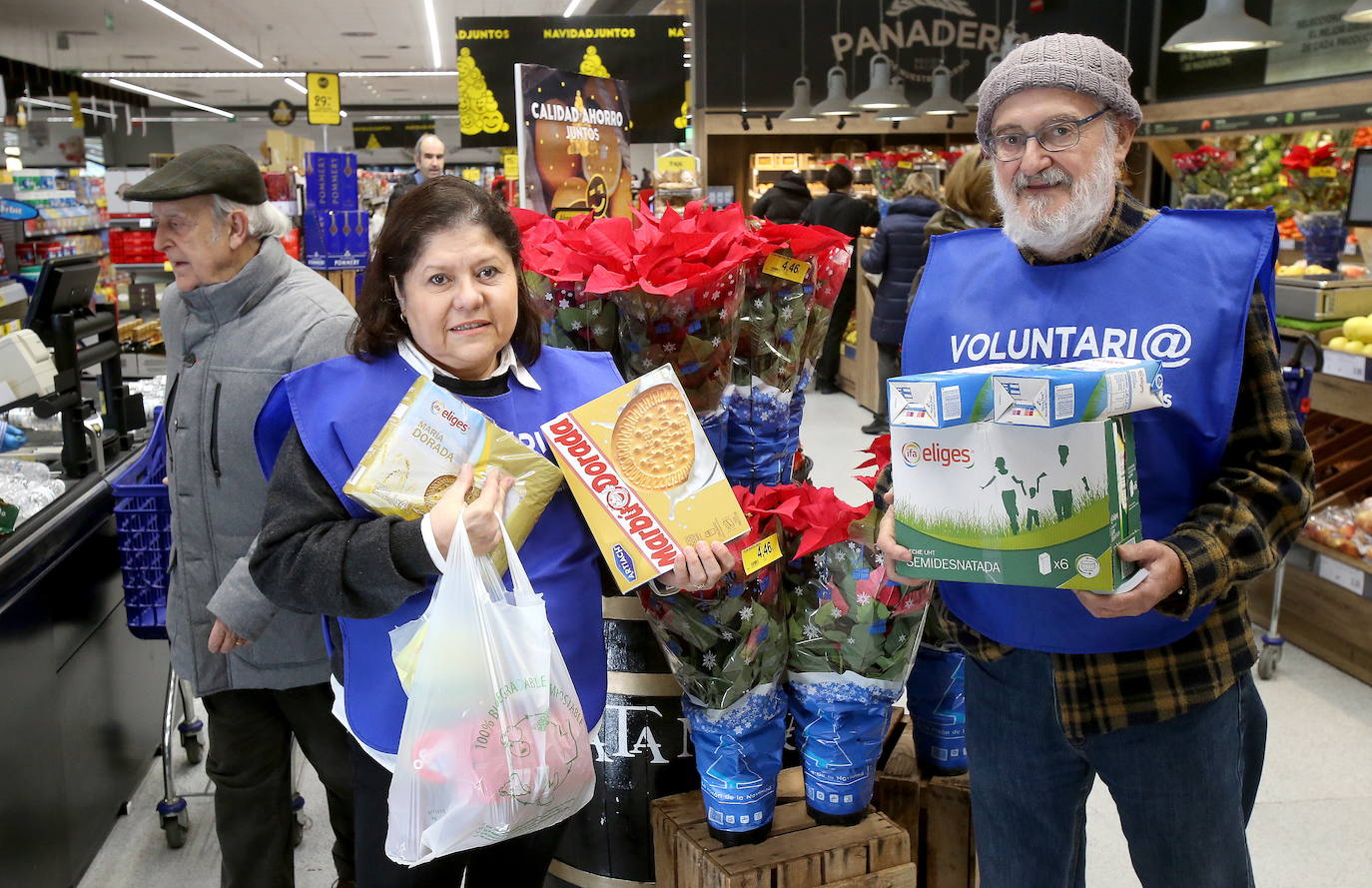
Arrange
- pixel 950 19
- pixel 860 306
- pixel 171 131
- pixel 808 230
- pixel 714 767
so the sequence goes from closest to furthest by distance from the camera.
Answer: pixel 714 767, pixel 808 230, pixel 860 306, pixel 950 19, pixel 171 131

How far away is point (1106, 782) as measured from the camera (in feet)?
5.35

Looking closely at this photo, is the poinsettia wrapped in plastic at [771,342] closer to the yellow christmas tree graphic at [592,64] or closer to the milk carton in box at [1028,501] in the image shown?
the milk carton in box at [1028,501]

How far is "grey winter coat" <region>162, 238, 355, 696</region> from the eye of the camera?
222 cm

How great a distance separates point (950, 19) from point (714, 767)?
1277 centimetres

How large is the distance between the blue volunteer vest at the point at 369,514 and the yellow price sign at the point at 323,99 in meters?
16.4

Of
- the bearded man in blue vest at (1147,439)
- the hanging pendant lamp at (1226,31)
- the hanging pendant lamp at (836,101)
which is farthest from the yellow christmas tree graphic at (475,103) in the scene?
the hanging pendant lamp at (836,101)

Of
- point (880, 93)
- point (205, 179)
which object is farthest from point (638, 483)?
point (880, 93)

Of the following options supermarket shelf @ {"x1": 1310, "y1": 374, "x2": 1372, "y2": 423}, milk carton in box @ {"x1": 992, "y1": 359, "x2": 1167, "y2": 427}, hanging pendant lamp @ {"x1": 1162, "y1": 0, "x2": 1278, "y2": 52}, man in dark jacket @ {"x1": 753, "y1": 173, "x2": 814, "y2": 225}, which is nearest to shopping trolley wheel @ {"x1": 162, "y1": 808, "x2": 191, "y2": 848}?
milk carton in box @ {"x1": 992, "y1": 359, "x2": 1167, "y2": 427}

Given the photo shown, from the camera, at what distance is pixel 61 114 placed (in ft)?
98.0

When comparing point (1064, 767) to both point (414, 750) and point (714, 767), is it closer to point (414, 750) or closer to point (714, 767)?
point (714, 767)

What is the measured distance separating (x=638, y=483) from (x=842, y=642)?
1.57 ft

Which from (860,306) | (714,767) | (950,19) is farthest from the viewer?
(950,19)

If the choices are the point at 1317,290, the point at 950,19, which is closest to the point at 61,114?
the point at 950,19

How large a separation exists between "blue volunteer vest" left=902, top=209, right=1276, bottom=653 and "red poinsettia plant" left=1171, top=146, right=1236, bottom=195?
6.75 metres
